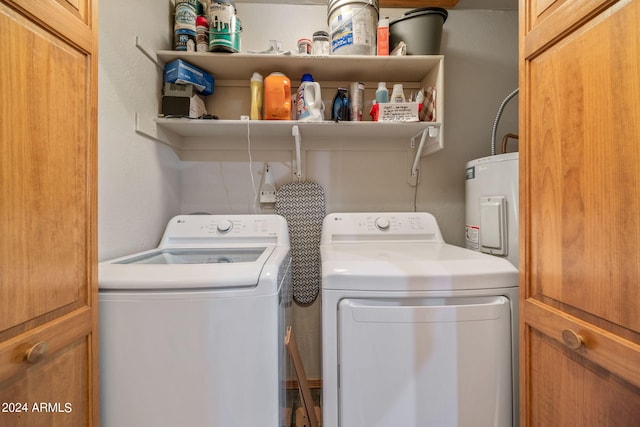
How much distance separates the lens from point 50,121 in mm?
629

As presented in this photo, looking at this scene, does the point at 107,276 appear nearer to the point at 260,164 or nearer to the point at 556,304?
the point at 260,164

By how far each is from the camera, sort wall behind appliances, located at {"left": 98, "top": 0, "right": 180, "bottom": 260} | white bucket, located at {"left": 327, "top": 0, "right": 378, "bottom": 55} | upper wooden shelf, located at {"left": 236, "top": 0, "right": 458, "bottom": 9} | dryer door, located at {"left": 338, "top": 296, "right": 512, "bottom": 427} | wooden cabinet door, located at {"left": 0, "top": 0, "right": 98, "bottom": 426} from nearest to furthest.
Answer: wooden cabinet door, located at {"left": 0, "top": 0, "right": 98, "bottom": 426}
dryer door, located at {"left": 338, "top": 296, "right": 512, "bottom": 427}
wall behind appliances, located at {"left": 98, "top": 0, "right": 180, "bottom": 260}
white bucket, located at {"left": 327, "top": 0, "right": 378, "bottom": 55}
upper wooden shelf, located at {"left": 236, "top": 0, "right": 458, "bottom": 9}

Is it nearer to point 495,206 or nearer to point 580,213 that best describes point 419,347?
point 580,213

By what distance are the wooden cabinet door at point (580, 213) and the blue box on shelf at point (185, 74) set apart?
1.46 metres

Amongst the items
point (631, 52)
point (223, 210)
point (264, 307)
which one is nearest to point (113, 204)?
point (223, 210)

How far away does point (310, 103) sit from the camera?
147 cm

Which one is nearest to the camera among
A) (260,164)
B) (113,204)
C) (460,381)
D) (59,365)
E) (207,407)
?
(59,365)

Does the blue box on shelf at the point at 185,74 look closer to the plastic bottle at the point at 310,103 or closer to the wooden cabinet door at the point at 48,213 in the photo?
the plastic bottle at the point at 310,103

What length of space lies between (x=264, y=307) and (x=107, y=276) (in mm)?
473

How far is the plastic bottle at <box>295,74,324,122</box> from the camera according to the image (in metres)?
1.46

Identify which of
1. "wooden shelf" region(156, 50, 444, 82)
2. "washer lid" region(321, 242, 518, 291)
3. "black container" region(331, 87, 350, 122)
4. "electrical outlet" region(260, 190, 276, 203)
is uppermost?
"wooden shelf" region(156, 50, 444, 82)

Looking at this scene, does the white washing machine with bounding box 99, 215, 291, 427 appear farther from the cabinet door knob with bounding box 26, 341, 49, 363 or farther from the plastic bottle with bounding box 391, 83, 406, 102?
the plastic bottle with bounding box 391, 83, 406, 102

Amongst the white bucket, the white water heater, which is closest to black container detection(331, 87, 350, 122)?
the white bucket

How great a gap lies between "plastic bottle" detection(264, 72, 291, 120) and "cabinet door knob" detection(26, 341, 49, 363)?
48.7 inches
